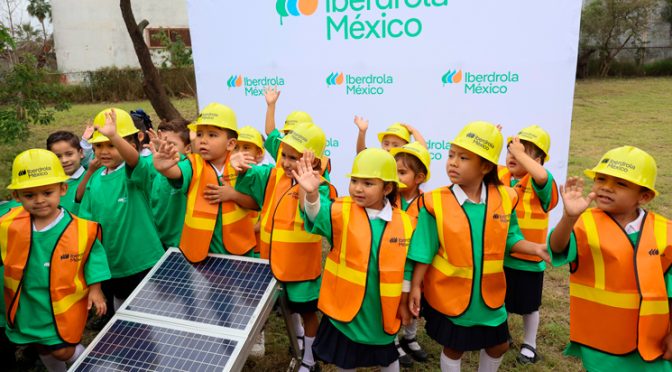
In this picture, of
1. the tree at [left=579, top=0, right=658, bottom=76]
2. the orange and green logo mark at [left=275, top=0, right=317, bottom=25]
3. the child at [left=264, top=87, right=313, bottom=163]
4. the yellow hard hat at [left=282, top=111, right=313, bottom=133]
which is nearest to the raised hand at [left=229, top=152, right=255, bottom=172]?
the child at [left=264, top=87, right=313, bottom=163]

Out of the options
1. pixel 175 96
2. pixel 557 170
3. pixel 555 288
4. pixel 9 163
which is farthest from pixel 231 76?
pixel 175 96

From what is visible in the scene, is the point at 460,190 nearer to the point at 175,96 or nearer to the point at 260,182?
the point at 260,182

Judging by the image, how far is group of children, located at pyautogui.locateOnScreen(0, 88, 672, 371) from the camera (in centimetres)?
245

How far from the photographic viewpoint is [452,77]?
5.38 meters

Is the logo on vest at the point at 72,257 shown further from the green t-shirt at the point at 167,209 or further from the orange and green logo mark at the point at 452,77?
the orange and green logo mark at the point at 452,77

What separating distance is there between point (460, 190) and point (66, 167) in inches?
123

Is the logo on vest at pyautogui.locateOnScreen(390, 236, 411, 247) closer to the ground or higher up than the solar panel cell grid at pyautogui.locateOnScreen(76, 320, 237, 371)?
higher up

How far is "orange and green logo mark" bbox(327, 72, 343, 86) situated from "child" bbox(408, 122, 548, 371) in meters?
3.26

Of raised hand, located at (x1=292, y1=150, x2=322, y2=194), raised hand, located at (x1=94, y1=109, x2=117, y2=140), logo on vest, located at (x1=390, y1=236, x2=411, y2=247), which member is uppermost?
raised hand, located at (x1=94, y1=109, x2=117, y2=140)

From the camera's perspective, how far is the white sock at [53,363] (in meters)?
3.09

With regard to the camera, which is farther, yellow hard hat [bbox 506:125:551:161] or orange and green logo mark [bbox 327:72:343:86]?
orange and green logo mark [bbox 327:72:343:86]

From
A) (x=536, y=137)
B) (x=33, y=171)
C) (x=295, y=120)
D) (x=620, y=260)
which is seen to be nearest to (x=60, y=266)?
(x=33, y=171)

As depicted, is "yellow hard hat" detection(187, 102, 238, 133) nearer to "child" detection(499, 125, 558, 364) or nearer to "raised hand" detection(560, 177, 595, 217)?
"child" detection(499, 125, 558, 364)

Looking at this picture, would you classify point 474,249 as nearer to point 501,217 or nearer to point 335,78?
point 501,217
